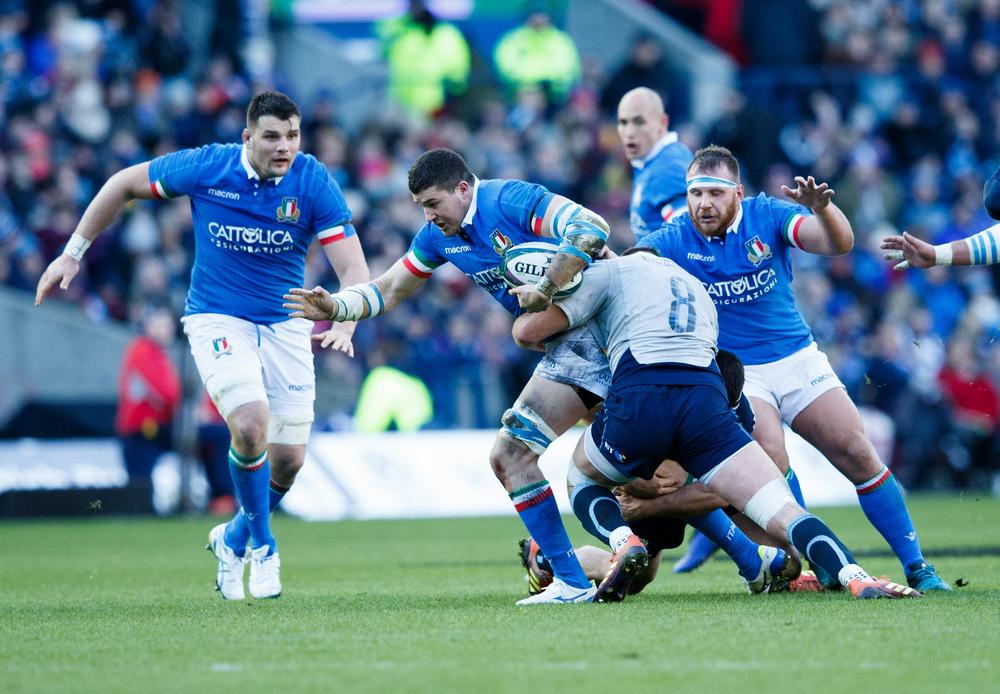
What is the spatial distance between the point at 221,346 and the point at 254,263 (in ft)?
1.83

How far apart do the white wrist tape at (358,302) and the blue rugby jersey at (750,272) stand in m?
1.48

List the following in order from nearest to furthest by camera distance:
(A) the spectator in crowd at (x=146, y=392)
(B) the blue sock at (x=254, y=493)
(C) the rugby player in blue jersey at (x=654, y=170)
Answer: (B) the blue sock at (x=254, y=493), (C) the rugby player in blue jersey at (x=654, y=170), (A) the spectator in crowd at (x=146, y=392)

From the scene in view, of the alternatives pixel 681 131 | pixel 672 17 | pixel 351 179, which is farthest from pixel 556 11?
pixel 351 179

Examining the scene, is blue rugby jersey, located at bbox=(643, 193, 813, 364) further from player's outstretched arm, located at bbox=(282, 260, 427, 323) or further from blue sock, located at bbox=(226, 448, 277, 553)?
blue sock, located at bbox=(226, 448, 277, 553)

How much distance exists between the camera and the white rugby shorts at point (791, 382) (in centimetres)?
834

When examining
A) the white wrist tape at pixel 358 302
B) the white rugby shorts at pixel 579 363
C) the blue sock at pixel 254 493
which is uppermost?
the white wrist tape at pixel 358 302

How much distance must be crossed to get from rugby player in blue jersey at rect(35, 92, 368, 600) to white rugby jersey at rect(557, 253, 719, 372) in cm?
169

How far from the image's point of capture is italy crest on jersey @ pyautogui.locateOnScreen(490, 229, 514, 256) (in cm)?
799

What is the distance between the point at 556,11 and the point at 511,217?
16623 millimetres

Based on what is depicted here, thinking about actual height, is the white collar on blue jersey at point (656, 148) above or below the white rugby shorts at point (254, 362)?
above

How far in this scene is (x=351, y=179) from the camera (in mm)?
20391

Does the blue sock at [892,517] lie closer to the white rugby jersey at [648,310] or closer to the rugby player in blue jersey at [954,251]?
the rugby player in blue jersey at [954,251]

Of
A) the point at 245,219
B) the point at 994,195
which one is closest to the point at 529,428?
the point at 245,219

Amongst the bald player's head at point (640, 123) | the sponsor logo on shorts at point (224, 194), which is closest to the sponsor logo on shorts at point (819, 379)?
the bald player's head at point (640, 123)
